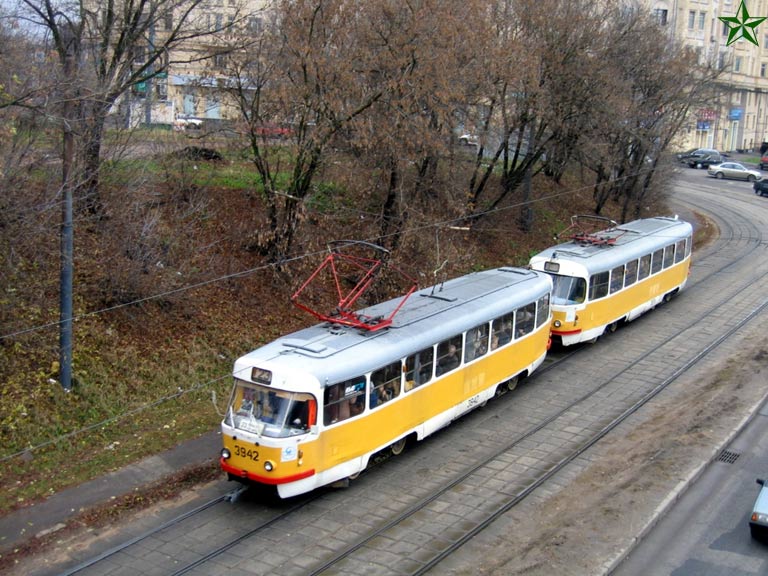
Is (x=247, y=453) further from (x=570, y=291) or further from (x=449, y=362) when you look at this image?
(x=570, y=291)

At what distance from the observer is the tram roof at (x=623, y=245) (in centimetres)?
2227

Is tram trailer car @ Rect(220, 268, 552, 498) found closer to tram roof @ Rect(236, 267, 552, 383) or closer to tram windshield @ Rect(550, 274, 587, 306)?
tram roof @ Rect(236, 267, 552, 383)

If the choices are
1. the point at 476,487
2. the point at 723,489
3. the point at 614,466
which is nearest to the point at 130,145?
the point at 476,487

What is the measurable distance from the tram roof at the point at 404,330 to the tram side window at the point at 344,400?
0.16 meters

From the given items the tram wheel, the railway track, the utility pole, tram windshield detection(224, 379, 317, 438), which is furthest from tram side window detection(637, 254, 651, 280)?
the utility pole

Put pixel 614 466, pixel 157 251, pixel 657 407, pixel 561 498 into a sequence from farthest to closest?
pixel 157 251 → pixel 657 407 → pixel 614 466 → pixel 561 498

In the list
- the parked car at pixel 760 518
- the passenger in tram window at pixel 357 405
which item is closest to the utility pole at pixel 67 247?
the passenger in tram window at pixel 357 405

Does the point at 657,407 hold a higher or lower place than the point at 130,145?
lower

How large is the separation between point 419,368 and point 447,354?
0.96 meters

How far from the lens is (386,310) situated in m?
16.1

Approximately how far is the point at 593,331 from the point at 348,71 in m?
9.18

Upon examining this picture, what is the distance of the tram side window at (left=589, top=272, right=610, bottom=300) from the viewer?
71.3 ft

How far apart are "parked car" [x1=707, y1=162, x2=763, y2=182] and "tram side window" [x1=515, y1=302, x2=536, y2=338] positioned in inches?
1776

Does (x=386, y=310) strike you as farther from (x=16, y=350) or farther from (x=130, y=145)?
(x=130, y=145)
